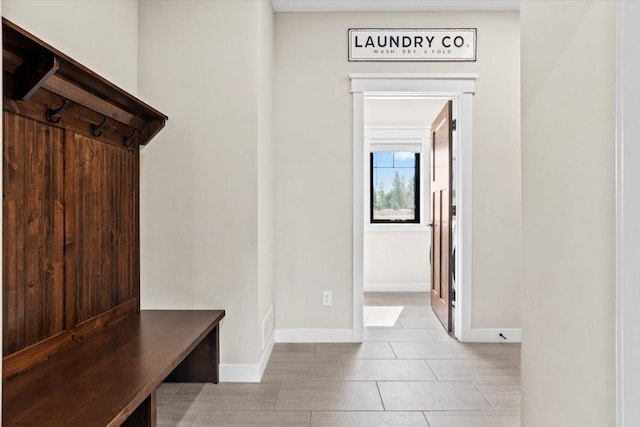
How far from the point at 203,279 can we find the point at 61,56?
1.57 m

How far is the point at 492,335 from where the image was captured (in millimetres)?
3648

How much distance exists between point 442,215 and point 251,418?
2631 millimetres

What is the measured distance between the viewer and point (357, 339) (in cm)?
363

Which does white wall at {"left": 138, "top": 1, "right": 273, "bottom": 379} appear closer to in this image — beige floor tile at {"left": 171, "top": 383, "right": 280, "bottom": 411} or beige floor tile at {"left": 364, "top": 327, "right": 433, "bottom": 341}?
beige floor tile at {"left": 171, "top": 383, "right": 280, "bottom": 411}

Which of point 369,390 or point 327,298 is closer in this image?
point 369,390

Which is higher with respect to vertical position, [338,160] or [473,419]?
[338,160]

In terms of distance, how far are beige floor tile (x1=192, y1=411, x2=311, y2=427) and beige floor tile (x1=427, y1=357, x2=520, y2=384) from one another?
39.9 inches

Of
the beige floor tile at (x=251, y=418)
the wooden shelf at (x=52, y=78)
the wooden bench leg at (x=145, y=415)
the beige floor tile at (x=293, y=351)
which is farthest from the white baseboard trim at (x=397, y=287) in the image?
the wooden bench leg at (x=145, y=415)

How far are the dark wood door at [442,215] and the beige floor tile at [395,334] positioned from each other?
0.26 meters

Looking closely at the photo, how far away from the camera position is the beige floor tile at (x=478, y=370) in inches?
112

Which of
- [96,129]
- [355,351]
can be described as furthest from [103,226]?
[355,351]

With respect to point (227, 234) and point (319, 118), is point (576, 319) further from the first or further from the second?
point (319, 118)

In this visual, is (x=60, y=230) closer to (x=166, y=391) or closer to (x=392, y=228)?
(x=166, y=391)

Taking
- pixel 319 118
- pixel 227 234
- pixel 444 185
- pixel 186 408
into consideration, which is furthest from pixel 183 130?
pixel 444 185
